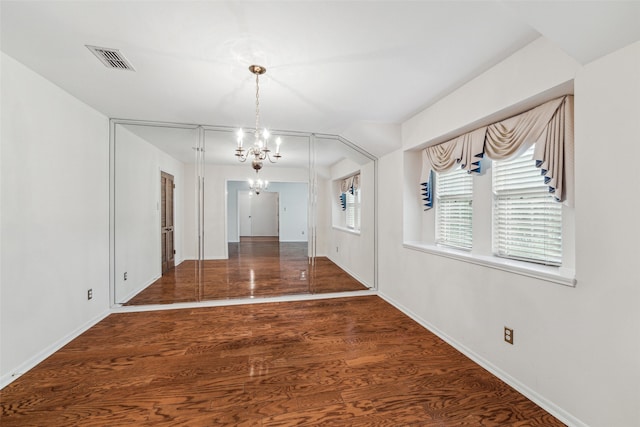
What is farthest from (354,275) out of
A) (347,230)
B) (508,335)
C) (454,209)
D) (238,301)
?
(508,335)

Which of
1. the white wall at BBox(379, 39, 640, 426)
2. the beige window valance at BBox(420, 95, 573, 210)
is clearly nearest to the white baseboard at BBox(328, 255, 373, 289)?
the white wall at BBox(379, 39, 640, 426)

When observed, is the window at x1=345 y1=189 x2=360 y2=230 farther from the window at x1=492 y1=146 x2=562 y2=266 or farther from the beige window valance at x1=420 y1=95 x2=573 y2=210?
the window at x1=492 y1=146 x2=562 y2=266

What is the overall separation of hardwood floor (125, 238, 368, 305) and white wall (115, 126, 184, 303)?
24 centimetres

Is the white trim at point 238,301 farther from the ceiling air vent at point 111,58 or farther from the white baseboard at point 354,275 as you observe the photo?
the ceiling air vent at point 111,58

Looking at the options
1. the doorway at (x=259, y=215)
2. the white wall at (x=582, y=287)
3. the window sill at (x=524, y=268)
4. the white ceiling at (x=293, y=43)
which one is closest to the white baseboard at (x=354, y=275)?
the window sill at (x=524, y=268)

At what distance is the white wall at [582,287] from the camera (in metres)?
1.33

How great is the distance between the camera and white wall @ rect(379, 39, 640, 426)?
1.33m

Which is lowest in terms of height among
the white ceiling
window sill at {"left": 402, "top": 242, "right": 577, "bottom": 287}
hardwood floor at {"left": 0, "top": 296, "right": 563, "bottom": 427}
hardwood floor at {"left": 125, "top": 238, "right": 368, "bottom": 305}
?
hardwood floor at {"left": 0, "top": 296, "right": 563, "bottom": 427}

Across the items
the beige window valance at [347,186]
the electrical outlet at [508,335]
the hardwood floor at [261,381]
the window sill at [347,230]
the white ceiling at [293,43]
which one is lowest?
the hardwood floor at [261,381]

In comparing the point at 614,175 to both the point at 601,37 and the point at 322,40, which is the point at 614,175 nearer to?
the point at 601,37

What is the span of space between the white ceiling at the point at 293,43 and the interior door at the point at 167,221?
6.57 ft

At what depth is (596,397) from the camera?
146cm

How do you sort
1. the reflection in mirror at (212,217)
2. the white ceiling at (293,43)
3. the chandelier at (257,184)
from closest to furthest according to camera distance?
1. the white ceiling at (293,43)
2. the reflection in mirror at (212,217)
3. the chandelier at (257,184)

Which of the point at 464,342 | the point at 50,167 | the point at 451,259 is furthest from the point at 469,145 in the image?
the point at 50,167
